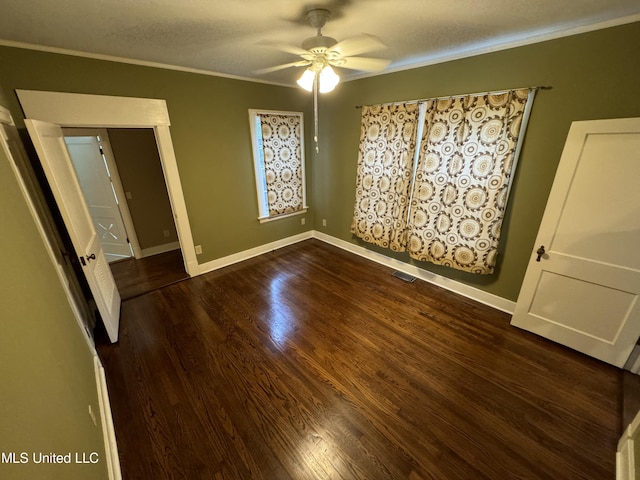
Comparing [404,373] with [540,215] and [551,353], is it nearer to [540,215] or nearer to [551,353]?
[551,353]

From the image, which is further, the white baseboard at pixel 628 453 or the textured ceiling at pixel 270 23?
the textured ceiling at pixel 270 23

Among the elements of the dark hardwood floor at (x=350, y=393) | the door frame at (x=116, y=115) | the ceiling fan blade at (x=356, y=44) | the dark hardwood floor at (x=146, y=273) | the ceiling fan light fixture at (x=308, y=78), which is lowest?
the dark hardwood floor at (x=350, y=393)

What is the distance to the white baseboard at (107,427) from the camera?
1.39m

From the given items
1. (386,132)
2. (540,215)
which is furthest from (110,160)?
(540,215)

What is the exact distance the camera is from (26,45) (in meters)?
2.01

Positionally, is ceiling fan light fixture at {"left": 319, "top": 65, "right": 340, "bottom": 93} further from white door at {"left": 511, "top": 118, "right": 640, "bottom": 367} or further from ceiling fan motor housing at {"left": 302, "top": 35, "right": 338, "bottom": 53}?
white door at {"left": 511, "top": 118, "right": 640, "bottom": 367}

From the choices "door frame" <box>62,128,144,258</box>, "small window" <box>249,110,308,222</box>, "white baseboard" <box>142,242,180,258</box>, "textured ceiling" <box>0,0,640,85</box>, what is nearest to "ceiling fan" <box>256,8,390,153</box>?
"textured ceiling" <box>0,0,640,85</box>

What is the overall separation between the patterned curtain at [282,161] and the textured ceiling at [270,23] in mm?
1331

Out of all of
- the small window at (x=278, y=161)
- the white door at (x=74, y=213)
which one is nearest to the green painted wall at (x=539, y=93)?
the small window at (x=278, y=161)

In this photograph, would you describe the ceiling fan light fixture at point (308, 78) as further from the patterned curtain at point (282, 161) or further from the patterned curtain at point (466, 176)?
the patterned curtain at point (282, 161)

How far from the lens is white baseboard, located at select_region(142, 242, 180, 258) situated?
4172 millimetres

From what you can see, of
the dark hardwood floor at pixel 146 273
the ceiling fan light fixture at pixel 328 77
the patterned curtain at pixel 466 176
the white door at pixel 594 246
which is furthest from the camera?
the dark hardwood floor at pixel 146 273

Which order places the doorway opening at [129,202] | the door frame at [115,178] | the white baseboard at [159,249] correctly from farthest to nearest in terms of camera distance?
the white baseboard at [159,249], the doorway opening at [129,202], the door frame at [115,178]

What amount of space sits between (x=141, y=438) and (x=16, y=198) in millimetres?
1586
